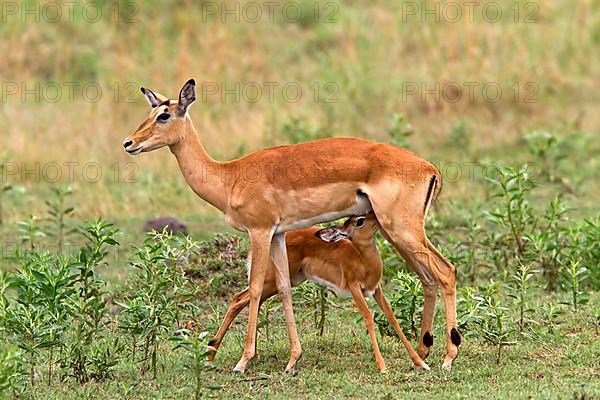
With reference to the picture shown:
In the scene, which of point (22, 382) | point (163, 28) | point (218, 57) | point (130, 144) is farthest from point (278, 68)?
point (22, 382)

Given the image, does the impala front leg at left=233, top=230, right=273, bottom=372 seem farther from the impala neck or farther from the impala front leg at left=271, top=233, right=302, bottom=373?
the impala neck

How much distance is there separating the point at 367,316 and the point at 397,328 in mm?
Answer: 217

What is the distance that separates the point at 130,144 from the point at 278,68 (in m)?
9.49

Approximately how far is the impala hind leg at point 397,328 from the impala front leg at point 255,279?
0.74 m

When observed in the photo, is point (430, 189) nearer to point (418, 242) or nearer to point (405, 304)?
point (418, 242)

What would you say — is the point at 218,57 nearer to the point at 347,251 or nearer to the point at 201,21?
the point at 201,21

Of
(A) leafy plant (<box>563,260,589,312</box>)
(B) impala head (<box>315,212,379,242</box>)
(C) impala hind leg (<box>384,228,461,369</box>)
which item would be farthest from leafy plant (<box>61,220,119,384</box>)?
(A) leafy plant (<box>563,260,589,312</box>)

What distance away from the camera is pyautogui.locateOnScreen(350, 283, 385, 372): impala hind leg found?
7188 mm

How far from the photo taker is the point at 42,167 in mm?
13805

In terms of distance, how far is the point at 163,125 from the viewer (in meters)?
7.68

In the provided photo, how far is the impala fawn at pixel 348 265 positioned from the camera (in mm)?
7332

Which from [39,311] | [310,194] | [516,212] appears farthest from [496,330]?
[39,311]

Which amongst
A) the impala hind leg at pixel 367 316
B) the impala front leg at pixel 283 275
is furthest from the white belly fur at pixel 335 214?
the impala hind leg at pixel 367 316

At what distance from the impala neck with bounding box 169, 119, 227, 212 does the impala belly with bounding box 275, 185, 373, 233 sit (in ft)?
1.67
